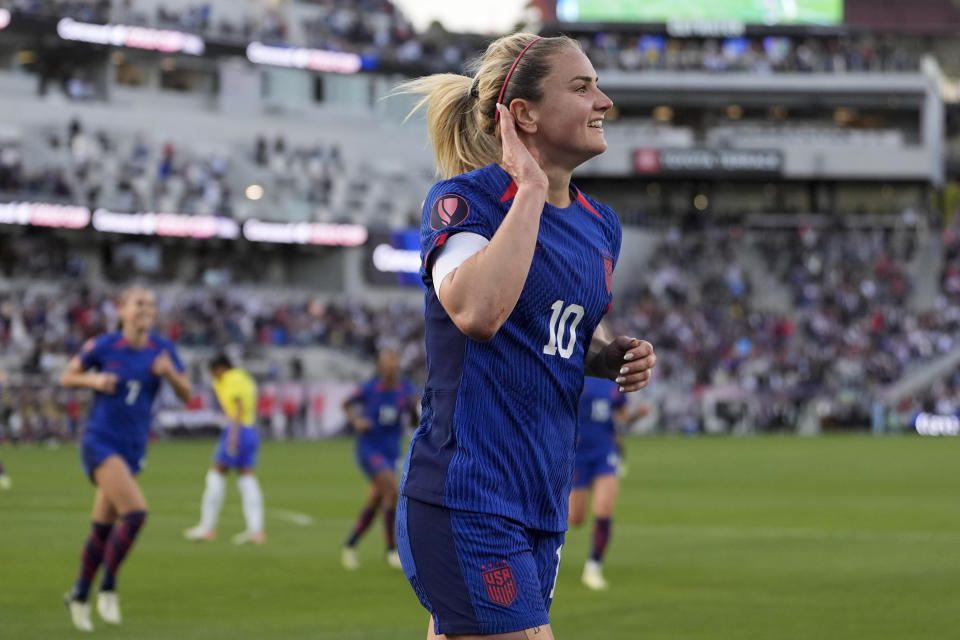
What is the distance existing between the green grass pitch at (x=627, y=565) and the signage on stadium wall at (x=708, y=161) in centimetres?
4183

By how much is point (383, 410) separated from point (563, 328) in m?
12.1

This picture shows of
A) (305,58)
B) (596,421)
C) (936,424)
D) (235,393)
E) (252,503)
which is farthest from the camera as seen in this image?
(305,58)

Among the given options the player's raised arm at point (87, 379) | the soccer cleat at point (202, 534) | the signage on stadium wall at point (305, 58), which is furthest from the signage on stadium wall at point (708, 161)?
the player's raised arm at point (87, 379)

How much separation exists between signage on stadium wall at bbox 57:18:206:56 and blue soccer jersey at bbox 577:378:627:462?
43554 mm

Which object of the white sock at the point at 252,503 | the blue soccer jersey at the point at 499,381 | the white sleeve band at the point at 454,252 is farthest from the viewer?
the white sock at the point at 252,503

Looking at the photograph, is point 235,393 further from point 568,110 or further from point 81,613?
point 568,110

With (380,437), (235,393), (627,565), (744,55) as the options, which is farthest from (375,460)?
(744,55)

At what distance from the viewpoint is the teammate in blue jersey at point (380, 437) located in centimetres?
1561

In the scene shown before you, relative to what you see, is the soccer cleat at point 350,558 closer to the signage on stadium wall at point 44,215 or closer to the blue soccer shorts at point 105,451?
the blue soccer shorts at point 105,451

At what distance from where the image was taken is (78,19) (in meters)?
54.3

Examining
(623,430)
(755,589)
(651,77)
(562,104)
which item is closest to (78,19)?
(623,430)

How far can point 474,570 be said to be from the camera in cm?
405

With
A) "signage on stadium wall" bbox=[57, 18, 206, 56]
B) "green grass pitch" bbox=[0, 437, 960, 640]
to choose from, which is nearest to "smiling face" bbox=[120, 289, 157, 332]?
"green grass pitch" bbox=[0, 437, 960, 640]

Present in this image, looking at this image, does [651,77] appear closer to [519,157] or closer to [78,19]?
[78,19]
